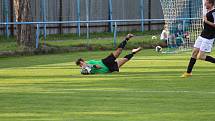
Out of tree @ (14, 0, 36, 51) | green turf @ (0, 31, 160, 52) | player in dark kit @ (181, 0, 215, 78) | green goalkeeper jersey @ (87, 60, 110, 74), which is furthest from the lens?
green turf @ (0, 31, 160, 52)

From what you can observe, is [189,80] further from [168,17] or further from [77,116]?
[168,17]

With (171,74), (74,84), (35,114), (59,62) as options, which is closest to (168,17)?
(59,62)

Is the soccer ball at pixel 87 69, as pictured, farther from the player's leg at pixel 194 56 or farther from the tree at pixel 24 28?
the tree at pixel 24 28

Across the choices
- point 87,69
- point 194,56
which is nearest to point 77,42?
point 87,69

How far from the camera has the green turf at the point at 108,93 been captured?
11.4 metres

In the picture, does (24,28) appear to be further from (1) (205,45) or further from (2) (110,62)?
(1) (205,45)

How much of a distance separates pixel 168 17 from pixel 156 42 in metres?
4.19

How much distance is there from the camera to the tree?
28047 millimetres

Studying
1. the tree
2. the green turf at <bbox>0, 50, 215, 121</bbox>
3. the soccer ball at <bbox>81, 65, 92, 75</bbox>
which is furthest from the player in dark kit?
the tree

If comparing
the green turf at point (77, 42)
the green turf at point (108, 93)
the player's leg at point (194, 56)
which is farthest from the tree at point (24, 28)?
the player's leg at point (194, 56)

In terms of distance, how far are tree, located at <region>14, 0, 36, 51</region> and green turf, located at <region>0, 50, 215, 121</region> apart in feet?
19.1

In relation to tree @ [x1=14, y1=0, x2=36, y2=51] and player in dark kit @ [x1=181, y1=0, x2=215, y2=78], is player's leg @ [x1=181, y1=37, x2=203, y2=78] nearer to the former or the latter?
player in dark kit @ [x1=181, y1=0, x2=215, y2=78]

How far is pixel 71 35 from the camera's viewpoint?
37.7m

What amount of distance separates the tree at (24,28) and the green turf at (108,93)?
582 centimetres
